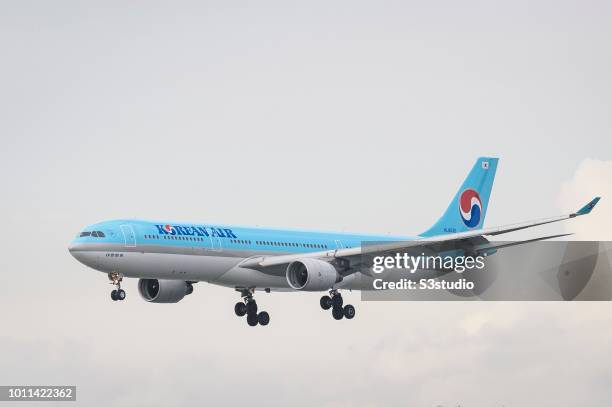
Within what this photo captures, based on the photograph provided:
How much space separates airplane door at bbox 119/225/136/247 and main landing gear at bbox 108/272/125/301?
1636 mm

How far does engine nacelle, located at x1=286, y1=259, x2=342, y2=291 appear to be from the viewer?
66750 millimetres

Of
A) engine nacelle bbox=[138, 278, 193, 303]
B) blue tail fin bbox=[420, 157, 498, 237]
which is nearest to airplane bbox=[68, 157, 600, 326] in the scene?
engine nacelle bbox=[138, 278, 193, 303]

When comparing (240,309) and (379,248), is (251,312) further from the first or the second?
(379,248)

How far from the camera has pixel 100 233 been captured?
62281mm

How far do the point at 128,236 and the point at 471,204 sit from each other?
26.5 metres

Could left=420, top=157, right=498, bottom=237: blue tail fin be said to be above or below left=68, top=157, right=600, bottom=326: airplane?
above

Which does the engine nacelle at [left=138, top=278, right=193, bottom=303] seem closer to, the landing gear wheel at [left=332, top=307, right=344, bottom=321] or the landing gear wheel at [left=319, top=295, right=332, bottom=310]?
the landing gear wheel at [left=319, top=295, right=332, bottom=310]

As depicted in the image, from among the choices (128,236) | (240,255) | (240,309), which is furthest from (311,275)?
(128,236)

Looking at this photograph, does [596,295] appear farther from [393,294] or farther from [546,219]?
[393,294]

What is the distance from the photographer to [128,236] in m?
62.6

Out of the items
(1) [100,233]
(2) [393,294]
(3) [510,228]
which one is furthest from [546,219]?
(1) [100,233]

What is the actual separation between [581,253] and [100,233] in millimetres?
26684

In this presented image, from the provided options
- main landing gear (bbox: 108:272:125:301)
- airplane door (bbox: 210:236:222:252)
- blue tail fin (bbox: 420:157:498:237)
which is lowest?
main landing gear (bbox: 108:272:125:301)

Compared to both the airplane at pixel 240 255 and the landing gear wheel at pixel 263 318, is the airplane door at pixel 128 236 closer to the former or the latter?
the airplane at pixel 240 255
